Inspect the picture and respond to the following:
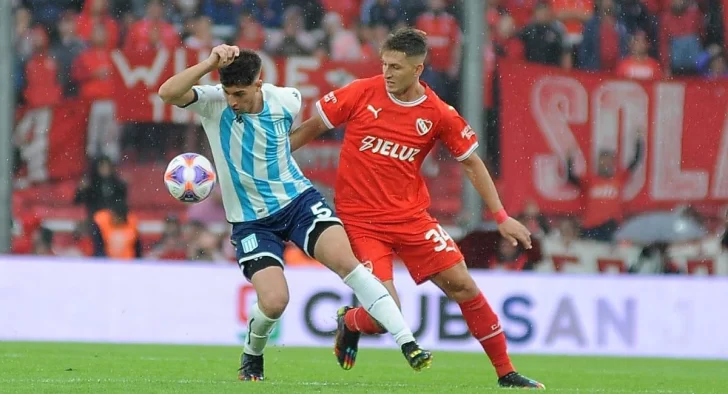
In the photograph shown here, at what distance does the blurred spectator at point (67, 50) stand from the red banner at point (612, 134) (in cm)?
419

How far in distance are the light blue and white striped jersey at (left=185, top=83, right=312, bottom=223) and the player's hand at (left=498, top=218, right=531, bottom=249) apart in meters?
1.13

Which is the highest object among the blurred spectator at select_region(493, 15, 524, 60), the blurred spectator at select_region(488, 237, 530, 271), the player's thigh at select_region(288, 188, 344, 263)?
the player's thigh at select_region(288, 188, 344, 263)

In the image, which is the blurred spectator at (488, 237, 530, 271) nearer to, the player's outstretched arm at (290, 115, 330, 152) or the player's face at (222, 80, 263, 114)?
the player's outstretched arm at (290, 115, 330, 152)

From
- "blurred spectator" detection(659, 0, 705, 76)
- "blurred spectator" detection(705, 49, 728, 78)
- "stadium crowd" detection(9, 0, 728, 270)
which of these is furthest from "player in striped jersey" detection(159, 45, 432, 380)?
"blurred spectator" detection(659, 0, 705, 76)

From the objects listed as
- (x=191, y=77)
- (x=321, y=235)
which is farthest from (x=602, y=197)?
(x=191, y=77)

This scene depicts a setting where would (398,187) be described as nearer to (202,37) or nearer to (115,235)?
(115,235)

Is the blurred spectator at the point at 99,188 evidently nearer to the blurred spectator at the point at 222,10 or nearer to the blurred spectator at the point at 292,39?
the blurred spectator at the point at 292,39

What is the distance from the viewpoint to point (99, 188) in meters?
12.9

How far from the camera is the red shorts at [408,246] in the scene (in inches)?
293

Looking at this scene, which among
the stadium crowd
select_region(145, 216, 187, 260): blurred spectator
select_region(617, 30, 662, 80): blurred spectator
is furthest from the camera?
select_region(617, 30, 662, 80): blurred spectator

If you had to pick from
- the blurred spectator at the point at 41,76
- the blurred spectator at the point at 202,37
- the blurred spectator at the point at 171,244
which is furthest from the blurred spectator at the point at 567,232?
the blurred spectator at the point at 41,76

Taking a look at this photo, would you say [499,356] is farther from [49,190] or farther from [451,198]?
[49,190]

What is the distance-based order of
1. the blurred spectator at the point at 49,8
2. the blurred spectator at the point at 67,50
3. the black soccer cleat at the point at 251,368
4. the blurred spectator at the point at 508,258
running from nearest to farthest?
the black soccer cleat at the point at 251,368
the blurred spectator at the point at 508,258
the blurred spectator at the point at 67,50
the blurred spectator at the point at 49,8

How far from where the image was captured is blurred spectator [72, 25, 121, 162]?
42.2 feet
